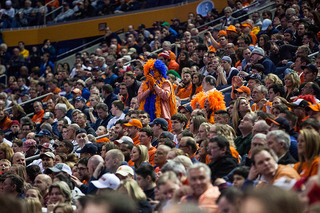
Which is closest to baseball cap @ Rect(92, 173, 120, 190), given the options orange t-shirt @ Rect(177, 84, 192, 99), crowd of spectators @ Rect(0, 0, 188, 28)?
orange t-shirt @ Rect(177, 84, 192, 99)

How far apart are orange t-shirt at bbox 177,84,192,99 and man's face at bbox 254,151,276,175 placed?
605 cm

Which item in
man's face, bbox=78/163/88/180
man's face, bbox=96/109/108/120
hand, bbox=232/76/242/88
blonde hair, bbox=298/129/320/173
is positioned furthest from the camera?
man's face, bbox=96/109/108/120

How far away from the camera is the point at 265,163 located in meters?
5.46

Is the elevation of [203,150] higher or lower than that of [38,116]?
higher

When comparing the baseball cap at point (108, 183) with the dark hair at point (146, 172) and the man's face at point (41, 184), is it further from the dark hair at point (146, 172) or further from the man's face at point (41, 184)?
the man's face at point (41, 184)

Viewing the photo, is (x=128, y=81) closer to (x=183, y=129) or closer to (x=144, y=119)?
(x=144, y=119)

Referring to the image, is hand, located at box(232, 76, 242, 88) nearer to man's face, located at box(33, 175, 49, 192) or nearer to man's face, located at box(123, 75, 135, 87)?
man's face, located at box(123, 75, 135, 87)

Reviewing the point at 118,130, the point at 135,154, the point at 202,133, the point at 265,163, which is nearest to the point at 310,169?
the point at 265,163

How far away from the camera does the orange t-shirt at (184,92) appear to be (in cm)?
1151

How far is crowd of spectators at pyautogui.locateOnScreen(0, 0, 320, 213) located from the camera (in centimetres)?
537

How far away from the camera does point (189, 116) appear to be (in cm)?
995

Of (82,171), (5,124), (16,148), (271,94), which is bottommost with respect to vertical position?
(5,124)

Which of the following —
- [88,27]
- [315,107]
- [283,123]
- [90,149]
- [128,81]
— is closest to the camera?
[283,123]

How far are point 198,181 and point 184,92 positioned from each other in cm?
629
